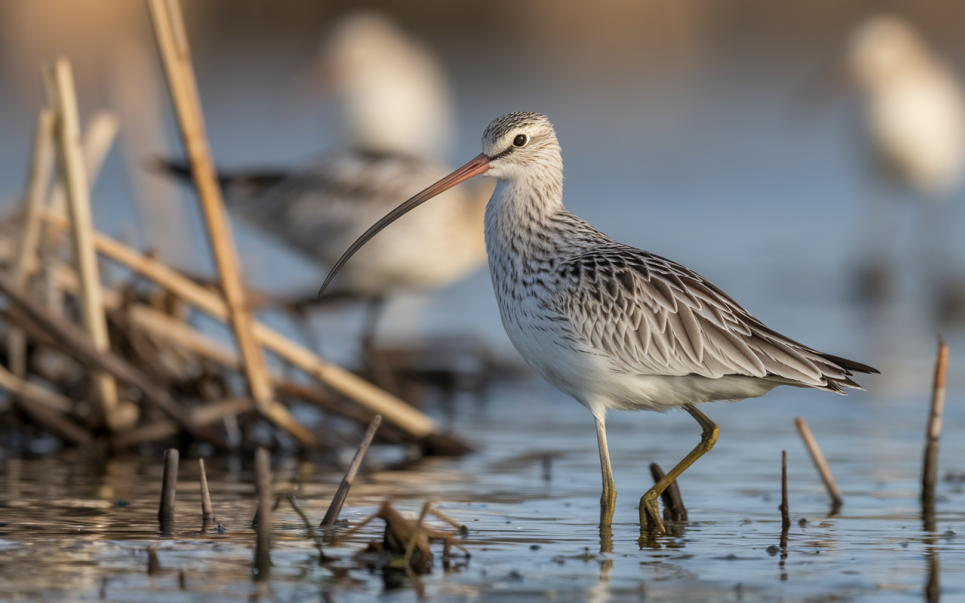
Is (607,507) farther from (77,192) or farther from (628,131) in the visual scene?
(628,131)

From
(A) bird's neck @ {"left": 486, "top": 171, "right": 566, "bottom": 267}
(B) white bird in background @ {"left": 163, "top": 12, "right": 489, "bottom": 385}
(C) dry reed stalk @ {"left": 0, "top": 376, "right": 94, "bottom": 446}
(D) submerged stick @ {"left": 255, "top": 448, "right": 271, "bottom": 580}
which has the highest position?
(B) white bird in background @ {"left": 163, "top": 12, "right": 489, "bottom": 385}

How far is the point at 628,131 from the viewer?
92.8 feet

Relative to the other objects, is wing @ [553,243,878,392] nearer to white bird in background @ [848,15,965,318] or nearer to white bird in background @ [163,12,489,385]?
white bird in background @ [163,12,489,385]

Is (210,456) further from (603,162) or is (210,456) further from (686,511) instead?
(603,162)

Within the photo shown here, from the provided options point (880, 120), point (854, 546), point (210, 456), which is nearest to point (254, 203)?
point (210, 456)

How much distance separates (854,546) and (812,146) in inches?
797

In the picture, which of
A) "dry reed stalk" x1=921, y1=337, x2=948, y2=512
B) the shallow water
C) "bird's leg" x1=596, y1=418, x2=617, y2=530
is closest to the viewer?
the shallow water

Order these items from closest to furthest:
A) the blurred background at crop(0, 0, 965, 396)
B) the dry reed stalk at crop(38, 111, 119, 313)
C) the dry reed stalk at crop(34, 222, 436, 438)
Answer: the dry reed stalk at crop(34, 222, 436, 438) → the dry reed stalk at crop(38, 111, 119, 313) → the blurred background at crop(0, 0, 965, 396)

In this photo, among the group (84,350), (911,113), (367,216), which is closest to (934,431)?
(84,350)

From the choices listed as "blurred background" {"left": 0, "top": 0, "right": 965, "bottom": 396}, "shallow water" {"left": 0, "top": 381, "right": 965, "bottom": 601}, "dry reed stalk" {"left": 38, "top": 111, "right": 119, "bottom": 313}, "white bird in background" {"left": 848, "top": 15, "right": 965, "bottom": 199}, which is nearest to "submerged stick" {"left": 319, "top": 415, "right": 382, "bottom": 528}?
"shallow water" {"left": 0, "top": 381, "right": 965, "bottom": 601}

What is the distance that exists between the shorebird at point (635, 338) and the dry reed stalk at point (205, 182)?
162 centimetres

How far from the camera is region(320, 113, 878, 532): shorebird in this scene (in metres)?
5.82

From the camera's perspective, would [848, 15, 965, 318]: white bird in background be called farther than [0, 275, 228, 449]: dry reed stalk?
Yes

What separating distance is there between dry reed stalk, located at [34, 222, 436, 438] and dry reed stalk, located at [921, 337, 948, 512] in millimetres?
2618
